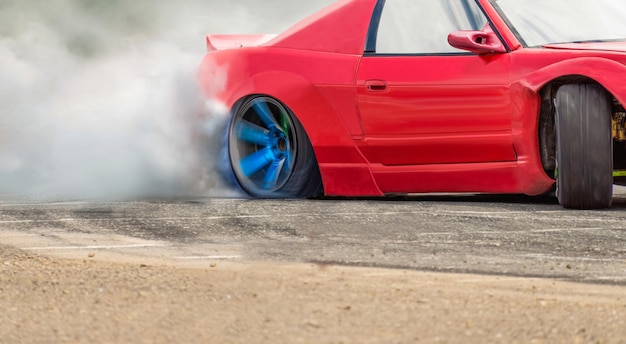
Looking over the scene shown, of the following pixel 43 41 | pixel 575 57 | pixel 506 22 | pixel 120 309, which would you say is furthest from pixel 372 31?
pixel 43 41

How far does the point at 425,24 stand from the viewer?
366 inches

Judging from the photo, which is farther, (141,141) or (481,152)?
(141,141)

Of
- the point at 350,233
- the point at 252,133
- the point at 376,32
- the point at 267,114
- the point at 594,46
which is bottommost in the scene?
the point at 350,233

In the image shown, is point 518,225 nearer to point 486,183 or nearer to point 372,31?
point 486,183

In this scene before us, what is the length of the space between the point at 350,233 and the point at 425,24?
2087 mm

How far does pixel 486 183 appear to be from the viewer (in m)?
8.96

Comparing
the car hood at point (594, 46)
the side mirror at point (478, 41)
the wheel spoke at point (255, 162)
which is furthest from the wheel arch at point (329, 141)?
the car hood at point (594, 46)

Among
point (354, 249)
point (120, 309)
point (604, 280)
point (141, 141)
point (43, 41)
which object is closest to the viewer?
point (120, 309)

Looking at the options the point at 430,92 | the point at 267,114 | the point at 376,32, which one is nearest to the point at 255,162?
the point at 267,114

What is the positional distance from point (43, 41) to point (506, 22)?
10.2m

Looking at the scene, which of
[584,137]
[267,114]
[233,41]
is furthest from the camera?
[233,41]

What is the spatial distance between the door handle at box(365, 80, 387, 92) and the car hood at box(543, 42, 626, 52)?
1.07 metres

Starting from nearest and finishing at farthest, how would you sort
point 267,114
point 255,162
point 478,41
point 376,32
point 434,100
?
point 478,41 → point 434,100 → point 376,32 → point 267,114 → point 255,162

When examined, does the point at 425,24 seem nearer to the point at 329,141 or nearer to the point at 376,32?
the point at 376,32
